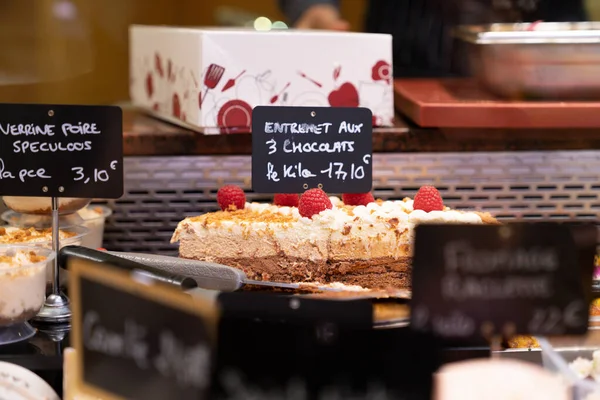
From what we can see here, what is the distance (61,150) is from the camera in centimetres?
174

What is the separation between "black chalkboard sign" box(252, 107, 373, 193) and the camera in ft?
6.12

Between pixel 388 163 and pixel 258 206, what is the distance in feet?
1.62

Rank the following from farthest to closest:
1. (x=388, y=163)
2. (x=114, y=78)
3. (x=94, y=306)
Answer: (x=114, y=78), (x=388, y=163), (x=94, y=306)

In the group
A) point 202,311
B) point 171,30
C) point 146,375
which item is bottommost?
point 146,375

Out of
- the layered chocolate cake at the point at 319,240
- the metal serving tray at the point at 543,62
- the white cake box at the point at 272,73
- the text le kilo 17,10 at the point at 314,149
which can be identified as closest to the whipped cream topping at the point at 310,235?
the layered chocolate cake at the point at 319,240

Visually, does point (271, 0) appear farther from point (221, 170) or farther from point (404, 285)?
point (404, 285)

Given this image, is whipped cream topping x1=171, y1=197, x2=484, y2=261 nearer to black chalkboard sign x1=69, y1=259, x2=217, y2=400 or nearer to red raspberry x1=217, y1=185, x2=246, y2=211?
A: red raspberry x1=217, y1=185, x2=246, y2=211

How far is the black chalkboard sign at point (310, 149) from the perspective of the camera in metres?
1.86

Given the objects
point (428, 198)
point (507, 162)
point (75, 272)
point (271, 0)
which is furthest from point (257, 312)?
point (271, 0)

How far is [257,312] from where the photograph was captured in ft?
3.60

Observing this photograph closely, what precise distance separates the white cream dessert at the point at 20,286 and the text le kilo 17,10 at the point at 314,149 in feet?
1.91

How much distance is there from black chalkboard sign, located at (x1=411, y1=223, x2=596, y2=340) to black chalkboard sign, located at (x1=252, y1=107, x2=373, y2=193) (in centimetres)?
80

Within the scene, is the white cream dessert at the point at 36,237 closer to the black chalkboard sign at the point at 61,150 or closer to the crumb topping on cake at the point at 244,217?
the black chalkboard sign at the point at 61,150

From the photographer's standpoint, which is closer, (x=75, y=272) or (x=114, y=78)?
(x=75, y=272)
